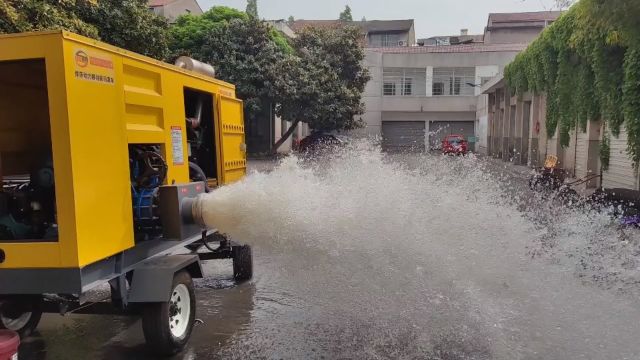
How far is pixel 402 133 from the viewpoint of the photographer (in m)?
49.3

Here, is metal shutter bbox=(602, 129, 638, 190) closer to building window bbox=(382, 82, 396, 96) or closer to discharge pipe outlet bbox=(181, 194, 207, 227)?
discharge pipe outlet bbox=(181, 194, 207, 227)

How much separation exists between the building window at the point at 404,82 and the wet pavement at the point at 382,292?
4254cm

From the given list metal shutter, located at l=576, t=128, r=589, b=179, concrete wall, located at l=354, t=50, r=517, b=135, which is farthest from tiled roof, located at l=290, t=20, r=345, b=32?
metal shutter, located at l=576, t=128, r=589, b=179

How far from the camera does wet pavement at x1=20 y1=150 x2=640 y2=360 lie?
4824 mm

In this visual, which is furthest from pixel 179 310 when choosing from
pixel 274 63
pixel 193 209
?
pixel 274 63

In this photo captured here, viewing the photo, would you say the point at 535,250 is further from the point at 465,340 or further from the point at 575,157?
the point at 575,157

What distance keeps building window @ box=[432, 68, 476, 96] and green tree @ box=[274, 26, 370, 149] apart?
1389 cm

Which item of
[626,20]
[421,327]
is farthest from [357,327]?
[626,20]

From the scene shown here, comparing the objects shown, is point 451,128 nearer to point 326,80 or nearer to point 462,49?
point 462,49

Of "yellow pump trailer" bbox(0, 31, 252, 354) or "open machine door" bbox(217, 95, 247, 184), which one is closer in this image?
"yellow pump trailer" bbox(0, 31, 252, 354)

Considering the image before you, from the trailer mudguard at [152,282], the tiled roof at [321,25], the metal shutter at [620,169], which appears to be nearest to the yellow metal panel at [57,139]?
the trailer mudguard at [152,282]

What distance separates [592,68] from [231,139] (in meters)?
11.6

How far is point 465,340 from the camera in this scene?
193 inches

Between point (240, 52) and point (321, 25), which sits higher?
point (321, 25)
